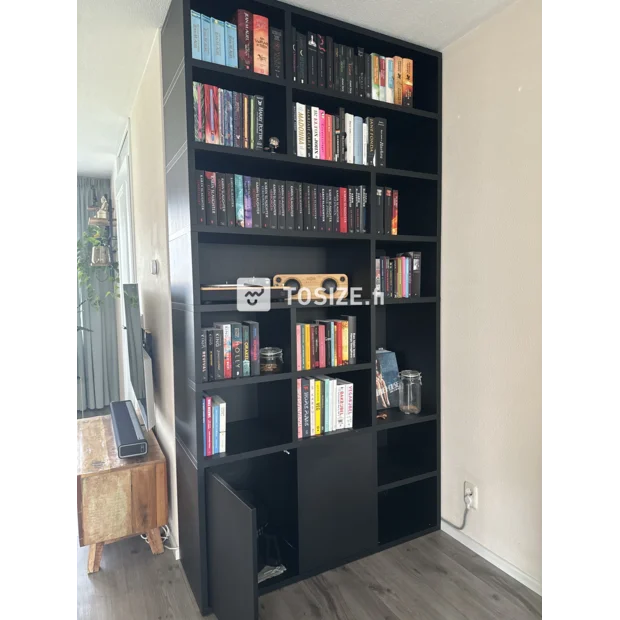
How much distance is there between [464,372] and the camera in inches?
84.0

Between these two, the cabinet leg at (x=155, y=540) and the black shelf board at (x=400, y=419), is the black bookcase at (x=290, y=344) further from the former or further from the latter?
the cabinet leg at (x=155, y=540)

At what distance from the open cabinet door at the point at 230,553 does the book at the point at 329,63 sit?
5.54 ft

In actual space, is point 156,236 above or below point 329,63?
below

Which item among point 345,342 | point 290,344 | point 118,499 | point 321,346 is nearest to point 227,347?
Answer: point 290,344

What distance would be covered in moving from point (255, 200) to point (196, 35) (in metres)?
0.64

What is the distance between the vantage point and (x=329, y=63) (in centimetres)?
192

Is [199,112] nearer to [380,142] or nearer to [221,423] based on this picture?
[380,142]

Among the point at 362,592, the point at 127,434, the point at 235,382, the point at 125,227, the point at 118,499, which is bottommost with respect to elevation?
the point at 362,592

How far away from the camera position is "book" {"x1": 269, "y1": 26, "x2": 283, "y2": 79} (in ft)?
5.89

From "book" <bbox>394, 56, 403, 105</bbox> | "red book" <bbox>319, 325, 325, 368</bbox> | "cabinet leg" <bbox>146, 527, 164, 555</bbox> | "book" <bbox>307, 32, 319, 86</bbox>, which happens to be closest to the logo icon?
"red book" <bbox>319, 325, 325, 368</bbox>

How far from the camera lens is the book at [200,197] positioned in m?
1.69
